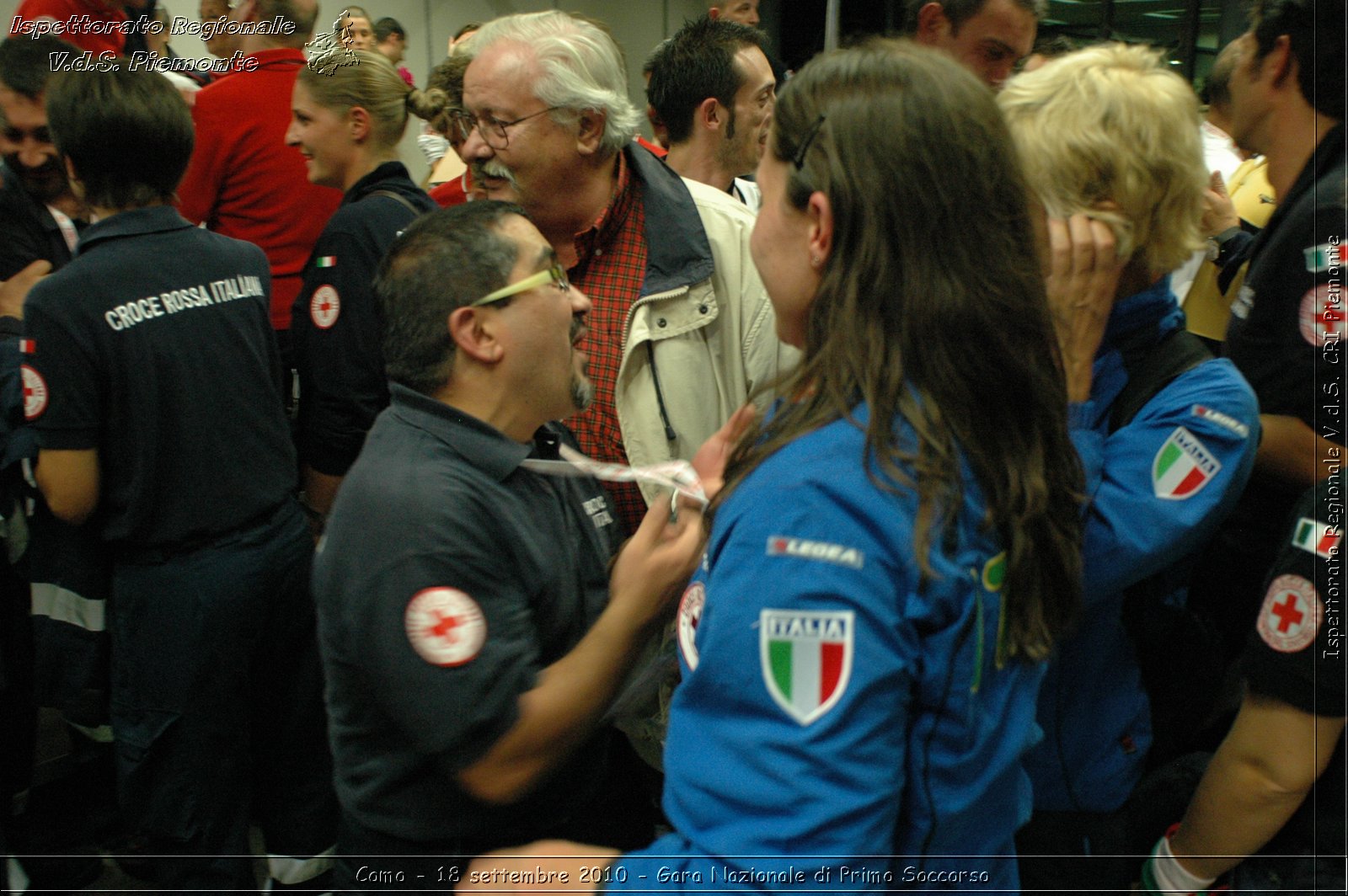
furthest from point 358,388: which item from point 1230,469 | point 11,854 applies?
point 1230,469

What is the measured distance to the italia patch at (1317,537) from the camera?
158cm

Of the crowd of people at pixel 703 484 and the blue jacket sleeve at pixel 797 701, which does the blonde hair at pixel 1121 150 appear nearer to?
the crowd of people at pixel 703 484

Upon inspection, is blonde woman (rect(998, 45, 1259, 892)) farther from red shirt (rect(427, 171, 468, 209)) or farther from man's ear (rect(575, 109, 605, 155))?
red shirt (rect(427, 171, 468, 209))

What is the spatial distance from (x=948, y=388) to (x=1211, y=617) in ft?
5.12

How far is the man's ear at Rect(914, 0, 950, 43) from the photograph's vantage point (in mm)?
3289

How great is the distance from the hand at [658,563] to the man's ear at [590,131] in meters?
1.12

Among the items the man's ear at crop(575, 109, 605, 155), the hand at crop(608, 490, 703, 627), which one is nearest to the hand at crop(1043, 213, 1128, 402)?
the hand at crop(608, 490, 703, 627)

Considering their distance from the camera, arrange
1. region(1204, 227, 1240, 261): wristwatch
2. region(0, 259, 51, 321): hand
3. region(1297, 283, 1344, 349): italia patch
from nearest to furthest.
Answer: region(1297, 283, 1344, 349): italia patch < region(0, 259, 51, 321): hand < region(1204, 227, 1240, 261): wristwatch

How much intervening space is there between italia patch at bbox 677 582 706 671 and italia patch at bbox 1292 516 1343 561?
105cm

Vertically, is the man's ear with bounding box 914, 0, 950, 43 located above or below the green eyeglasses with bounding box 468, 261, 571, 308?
above

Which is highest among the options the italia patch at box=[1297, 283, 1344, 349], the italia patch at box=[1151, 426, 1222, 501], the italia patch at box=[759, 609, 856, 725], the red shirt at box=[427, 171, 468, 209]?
the italia patch at box=[759, 609, 856, 725]

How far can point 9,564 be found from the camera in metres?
2.90

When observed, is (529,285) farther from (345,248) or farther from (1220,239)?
(1220,239)

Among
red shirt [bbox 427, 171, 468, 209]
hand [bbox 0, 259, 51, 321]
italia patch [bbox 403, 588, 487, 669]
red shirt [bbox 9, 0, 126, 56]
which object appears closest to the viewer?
italia patch [bbox 403, 588, 487, 669]
